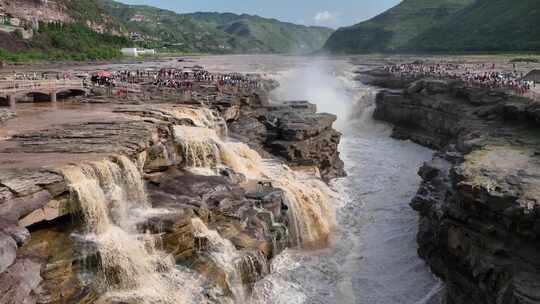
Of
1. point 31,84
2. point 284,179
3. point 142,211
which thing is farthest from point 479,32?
point 142,211

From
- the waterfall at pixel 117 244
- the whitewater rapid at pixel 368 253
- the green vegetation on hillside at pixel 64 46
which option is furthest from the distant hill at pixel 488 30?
the waterfall at pixel 117 244

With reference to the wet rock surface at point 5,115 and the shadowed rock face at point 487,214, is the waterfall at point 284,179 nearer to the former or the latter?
the shadowed rock face at point 487,214

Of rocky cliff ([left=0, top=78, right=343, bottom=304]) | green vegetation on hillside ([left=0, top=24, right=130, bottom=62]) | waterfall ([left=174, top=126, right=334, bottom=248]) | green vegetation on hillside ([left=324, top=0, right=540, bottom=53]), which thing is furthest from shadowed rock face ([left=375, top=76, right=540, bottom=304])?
green vegetation on hillside ([left=324, top=0, right=540, bottom=53])

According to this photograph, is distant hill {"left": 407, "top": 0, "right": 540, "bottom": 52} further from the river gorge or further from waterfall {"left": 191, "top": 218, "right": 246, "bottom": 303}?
waterfall {"left": 191, "top": 218, "right": 246, "bottom": 303}

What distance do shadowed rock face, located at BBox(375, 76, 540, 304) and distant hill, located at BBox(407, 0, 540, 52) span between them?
9346cm

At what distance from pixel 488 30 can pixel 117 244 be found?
139 m

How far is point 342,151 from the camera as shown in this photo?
44.0m

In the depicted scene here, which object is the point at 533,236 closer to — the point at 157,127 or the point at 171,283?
the point at 171,283

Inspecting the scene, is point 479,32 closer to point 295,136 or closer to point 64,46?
point 64,46

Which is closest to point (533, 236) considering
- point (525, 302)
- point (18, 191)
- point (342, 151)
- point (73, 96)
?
point (525, 302)

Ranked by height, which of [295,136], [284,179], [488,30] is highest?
[488,30]

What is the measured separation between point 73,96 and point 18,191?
26.4 meters

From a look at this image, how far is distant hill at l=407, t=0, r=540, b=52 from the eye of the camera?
118 metres

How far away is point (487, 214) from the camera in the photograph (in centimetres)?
1752
